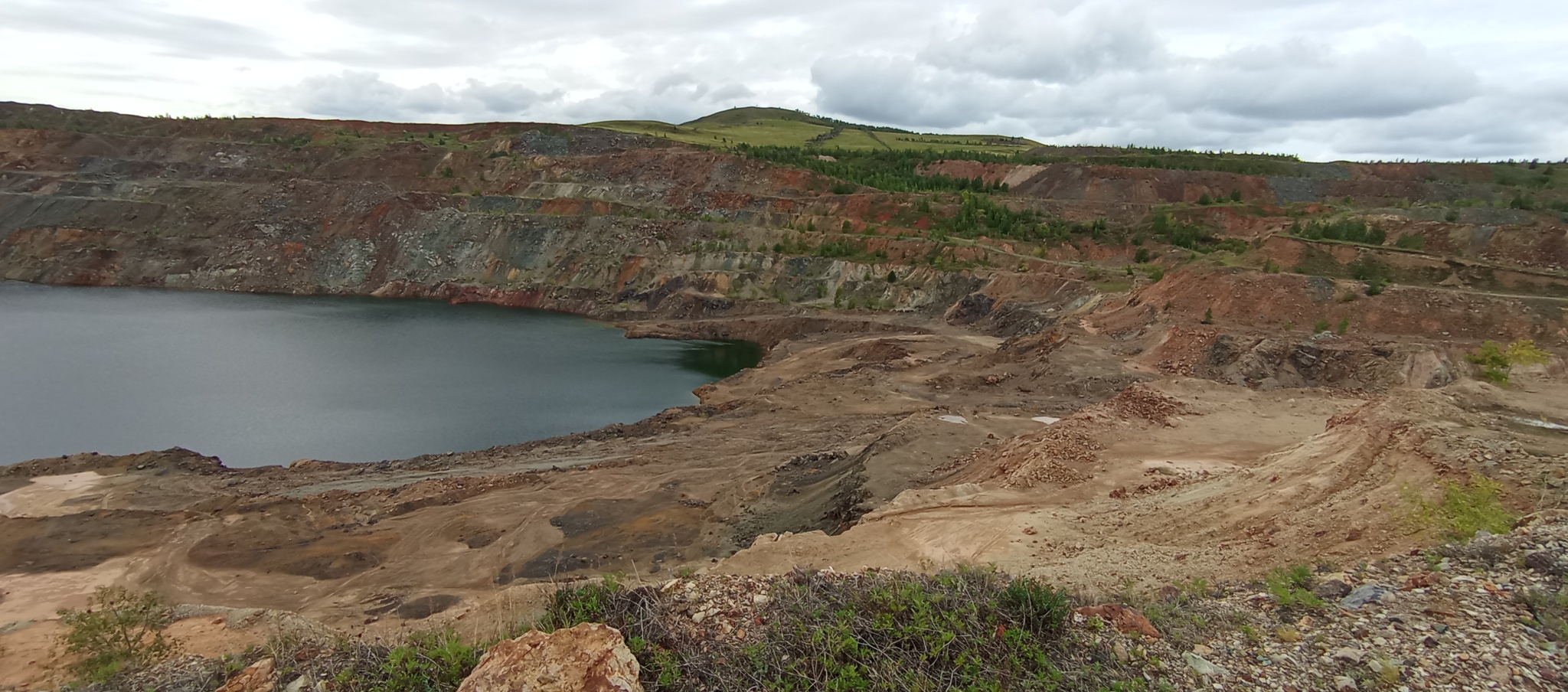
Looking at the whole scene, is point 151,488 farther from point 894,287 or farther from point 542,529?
point 894,287

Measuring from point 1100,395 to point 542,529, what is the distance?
19.2 meters

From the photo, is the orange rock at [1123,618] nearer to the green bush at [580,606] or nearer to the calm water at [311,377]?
the green bush at [580,606]

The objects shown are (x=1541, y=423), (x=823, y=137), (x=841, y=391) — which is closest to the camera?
(x=1541, y=423)

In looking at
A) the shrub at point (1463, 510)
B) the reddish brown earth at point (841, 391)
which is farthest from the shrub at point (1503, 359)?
the shrub at point (1463, 510)

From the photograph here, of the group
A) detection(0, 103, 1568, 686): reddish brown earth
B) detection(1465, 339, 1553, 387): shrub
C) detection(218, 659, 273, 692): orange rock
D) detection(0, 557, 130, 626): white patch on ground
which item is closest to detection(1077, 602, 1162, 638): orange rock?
detection(0, 103, 1568, 686): reddish brown earth

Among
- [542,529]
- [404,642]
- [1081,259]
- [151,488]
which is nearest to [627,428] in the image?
[542,529]

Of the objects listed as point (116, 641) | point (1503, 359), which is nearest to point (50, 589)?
point (116, 641)

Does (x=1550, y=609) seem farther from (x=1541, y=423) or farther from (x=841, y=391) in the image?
(x=841, y=391)

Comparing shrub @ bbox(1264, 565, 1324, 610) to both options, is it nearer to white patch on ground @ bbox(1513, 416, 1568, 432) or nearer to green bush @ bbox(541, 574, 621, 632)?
green bush @ bbox(541, 574, 621, 632)

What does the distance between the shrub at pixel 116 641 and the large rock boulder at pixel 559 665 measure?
4520 mm

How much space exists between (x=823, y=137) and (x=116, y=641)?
345ft

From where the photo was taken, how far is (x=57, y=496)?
2102 centimetres

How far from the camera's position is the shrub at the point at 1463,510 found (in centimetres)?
902

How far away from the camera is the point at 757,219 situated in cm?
6122
